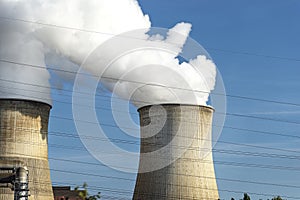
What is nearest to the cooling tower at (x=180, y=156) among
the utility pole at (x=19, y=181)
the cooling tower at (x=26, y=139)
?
the cooling tower at (x=26, y=139)

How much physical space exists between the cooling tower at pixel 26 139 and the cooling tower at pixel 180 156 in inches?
134

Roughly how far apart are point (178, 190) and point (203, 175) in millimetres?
991

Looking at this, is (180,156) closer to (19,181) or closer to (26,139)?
(26,139)

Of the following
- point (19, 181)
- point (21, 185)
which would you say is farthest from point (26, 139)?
point (21, 185)

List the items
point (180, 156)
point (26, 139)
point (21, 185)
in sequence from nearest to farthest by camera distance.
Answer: point (21, 185), point (26, 139), point (180, 156)

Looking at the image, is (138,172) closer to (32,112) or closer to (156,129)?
(156,129)

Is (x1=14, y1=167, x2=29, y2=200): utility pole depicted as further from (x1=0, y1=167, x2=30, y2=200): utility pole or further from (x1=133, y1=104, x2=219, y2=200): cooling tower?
(x1=133, y1=104, x2=219, y2=200): cooling tower

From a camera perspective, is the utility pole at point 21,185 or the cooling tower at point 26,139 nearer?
the utility pole at point 21,185

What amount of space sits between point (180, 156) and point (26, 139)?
518 centimetres

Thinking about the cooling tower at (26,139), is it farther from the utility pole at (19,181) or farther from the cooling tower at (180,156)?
the utility pole at (19,181)

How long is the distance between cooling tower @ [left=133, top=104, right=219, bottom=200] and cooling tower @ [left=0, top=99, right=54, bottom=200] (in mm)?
3397

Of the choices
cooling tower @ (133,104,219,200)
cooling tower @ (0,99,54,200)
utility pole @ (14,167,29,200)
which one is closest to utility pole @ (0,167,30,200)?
utility pole @ (14,167,29,200)

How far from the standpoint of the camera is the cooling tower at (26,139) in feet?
65.1

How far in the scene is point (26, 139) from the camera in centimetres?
1994
